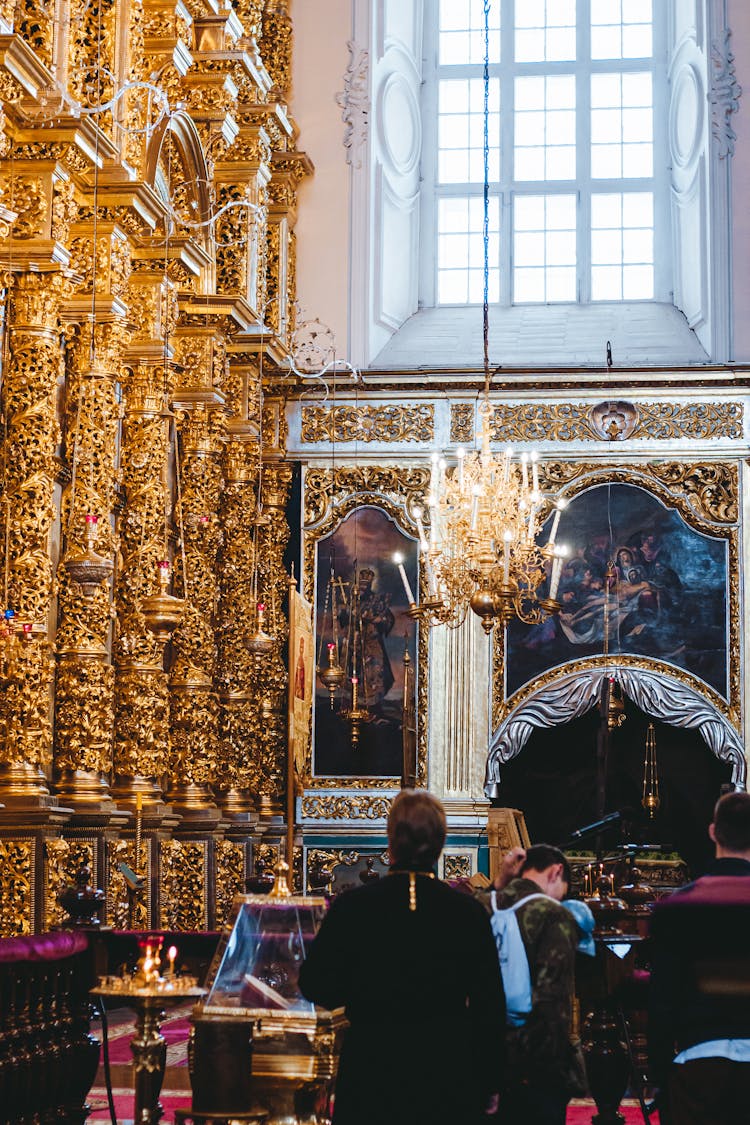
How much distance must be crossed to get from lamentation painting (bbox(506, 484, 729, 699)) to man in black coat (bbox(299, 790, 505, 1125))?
16.3 meters

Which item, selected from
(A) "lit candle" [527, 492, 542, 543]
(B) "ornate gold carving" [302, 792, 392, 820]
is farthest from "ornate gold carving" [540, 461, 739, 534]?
(A) "lit candle" [527, 492, 542, 543]

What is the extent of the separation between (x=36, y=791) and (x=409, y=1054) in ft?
27.2

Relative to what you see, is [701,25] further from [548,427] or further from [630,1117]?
[630,1117]

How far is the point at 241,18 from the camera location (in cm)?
1986

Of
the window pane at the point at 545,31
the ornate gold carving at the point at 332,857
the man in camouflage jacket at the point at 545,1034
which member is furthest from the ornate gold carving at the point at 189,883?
the window pane at the point at 545,31

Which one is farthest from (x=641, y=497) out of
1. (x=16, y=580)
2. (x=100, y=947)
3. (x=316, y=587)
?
(x=100, y=947)

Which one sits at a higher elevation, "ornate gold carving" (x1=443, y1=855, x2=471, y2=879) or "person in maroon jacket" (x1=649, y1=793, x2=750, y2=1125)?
"person in maroon jacket" (x1=649, y1=793, x2=750, y2=1125)

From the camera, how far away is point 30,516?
12.8 meters

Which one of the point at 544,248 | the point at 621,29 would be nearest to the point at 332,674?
the point at 544,248

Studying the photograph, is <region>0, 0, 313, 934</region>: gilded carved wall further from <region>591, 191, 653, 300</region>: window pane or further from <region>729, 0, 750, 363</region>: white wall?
<region>729, 0, 750, 363</region>: white wall

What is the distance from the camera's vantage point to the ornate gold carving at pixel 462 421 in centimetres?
2183

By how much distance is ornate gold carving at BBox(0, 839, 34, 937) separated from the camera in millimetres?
12484

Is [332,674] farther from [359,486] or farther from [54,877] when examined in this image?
[54,877]

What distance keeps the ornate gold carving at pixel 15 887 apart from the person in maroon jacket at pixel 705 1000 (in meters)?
8.05
